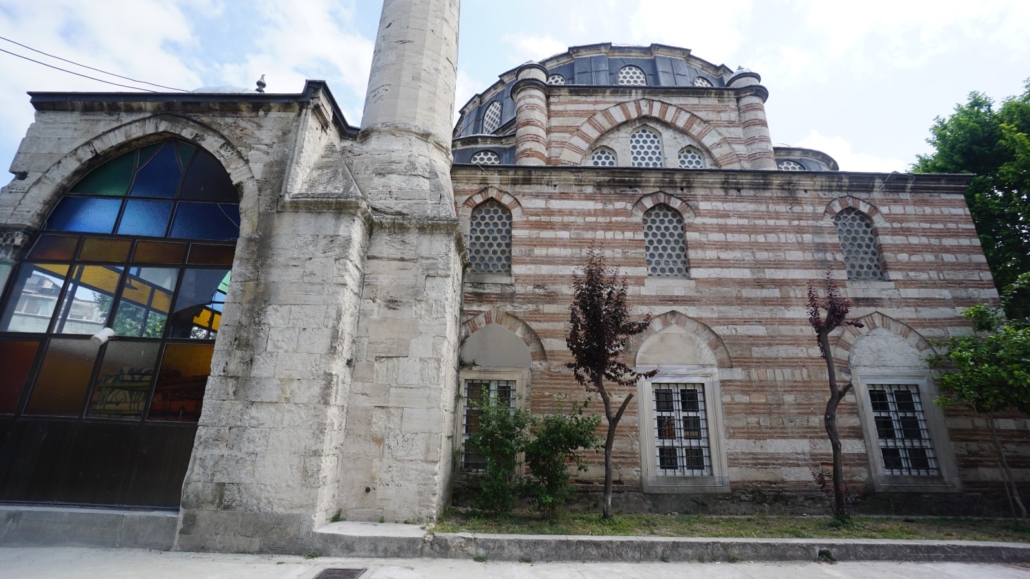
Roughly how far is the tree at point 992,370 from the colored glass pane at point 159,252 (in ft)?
37.0

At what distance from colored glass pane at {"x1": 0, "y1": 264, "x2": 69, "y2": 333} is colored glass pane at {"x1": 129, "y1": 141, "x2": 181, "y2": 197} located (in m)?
1.34

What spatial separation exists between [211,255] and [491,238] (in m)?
4.38

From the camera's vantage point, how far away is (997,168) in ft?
37.8

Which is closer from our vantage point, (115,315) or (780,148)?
(115,315)

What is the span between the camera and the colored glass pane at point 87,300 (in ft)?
18.1

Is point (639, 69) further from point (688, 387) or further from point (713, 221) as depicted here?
point (688, 387)

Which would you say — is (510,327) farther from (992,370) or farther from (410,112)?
(992,370)

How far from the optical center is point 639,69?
53.2 ft

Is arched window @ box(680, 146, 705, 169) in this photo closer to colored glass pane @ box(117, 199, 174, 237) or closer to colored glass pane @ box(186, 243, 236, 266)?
colored glass pane @ box(186, 243, 236, 266)

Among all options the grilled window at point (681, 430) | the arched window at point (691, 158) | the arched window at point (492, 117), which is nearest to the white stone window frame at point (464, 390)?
the grilled window at point (681, 430)

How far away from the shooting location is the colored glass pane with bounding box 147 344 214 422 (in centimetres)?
517

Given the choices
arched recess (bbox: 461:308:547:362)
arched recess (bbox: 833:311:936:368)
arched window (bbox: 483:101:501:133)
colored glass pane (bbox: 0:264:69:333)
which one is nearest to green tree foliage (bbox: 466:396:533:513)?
arched recess (bbox: 461:308:547:362)

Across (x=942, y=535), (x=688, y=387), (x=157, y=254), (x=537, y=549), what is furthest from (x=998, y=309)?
(x=157, y=254)

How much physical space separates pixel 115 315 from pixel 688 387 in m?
8.28
